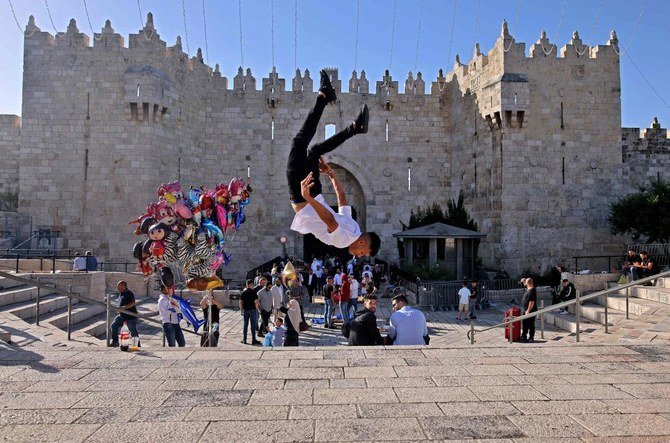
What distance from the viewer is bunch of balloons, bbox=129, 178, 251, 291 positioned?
7.31 m

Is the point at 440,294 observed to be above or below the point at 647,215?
below

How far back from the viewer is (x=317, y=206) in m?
5.17

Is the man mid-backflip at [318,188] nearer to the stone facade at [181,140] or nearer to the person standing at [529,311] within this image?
the person standing at [529,311]

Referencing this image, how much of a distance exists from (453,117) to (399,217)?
4.99 metres

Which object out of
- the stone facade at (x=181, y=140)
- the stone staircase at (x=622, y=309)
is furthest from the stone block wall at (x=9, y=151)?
the stone staircase at (x=622, y=309)

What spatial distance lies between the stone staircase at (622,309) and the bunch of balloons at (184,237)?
6.63 meters

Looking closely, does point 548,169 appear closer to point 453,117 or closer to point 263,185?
point 453,117

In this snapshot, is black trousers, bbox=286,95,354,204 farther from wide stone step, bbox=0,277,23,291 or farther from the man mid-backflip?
wide stone step, bbox=0,277,23,291

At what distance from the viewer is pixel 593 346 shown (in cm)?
547

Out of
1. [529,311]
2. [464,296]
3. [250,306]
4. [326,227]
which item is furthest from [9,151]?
[529,311]

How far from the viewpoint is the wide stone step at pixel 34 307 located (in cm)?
808

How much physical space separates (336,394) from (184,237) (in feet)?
14.6

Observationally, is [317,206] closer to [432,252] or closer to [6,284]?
[6,284]

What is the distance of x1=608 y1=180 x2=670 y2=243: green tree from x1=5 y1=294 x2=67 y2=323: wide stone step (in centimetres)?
1707
